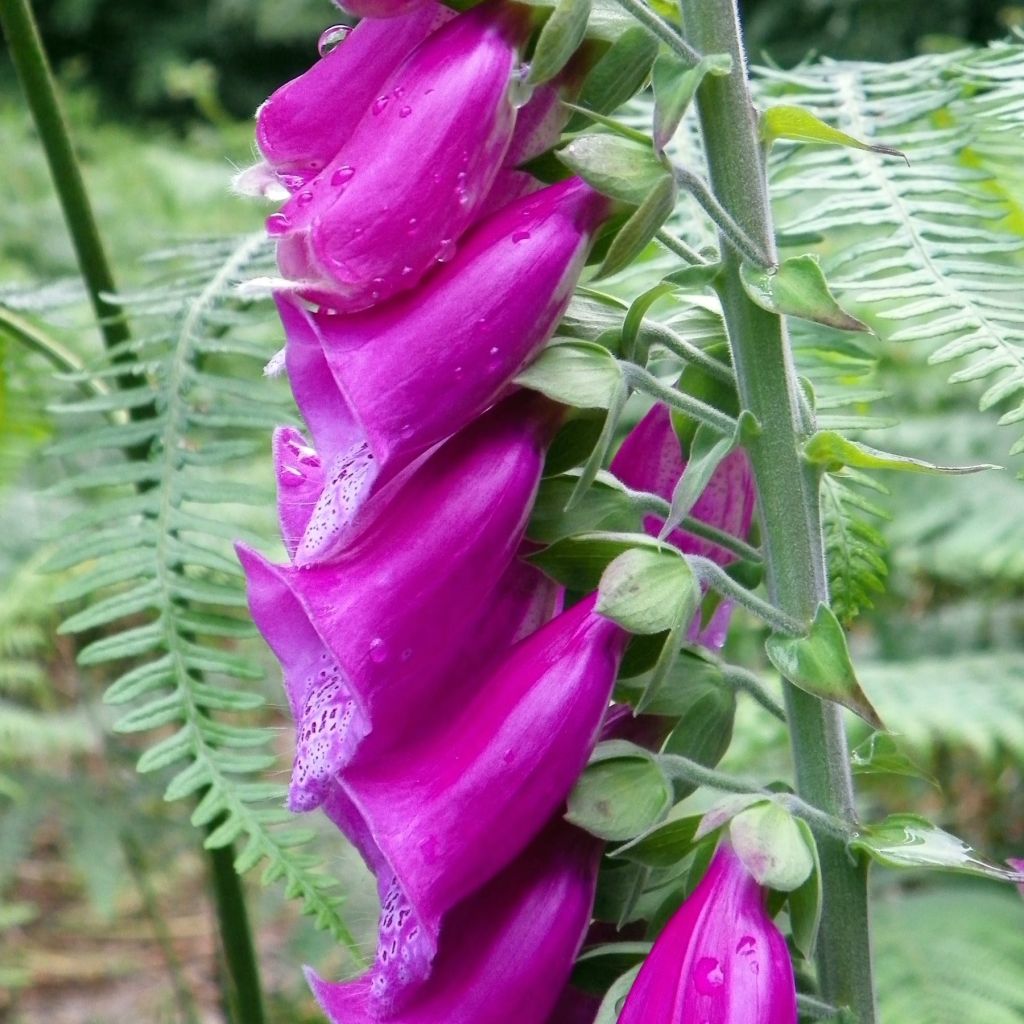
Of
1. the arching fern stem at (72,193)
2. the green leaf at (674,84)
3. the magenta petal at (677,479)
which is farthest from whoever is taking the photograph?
the arching fern stem at (72,193)

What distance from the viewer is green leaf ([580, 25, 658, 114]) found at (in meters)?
0.47

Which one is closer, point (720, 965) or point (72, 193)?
point (720, 965)

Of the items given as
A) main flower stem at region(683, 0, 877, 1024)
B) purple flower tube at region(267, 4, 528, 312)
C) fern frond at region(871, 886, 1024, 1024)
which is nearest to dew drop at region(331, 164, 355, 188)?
purple flower tube at region(267, 4, 528, 312)

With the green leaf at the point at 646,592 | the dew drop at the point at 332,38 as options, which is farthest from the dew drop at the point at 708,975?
the dew drop at the point at 332,38

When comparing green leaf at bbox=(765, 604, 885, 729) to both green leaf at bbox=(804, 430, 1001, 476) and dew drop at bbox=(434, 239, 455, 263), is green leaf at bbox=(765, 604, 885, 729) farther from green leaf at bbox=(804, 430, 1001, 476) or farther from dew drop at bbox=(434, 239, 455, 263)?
dew drop at bbox=(434, 239, 455, 263)

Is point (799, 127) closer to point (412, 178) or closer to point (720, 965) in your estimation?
point (412, 178)

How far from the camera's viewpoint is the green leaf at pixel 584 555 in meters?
0.47

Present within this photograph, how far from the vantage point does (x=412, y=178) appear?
451 millimetres

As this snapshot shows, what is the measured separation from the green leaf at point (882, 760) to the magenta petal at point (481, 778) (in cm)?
12

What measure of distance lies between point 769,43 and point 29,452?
167 inches

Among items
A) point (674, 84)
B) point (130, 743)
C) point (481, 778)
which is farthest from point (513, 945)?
point (130, 743)

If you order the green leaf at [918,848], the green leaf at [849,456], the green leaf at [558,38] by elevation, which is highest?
the green leaf at [558,38]

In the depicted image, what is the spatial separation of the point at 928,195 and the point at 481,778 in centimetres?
47

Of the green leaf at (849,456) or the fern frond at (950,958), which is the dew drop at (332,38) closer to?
the green leaf at (849,456)
